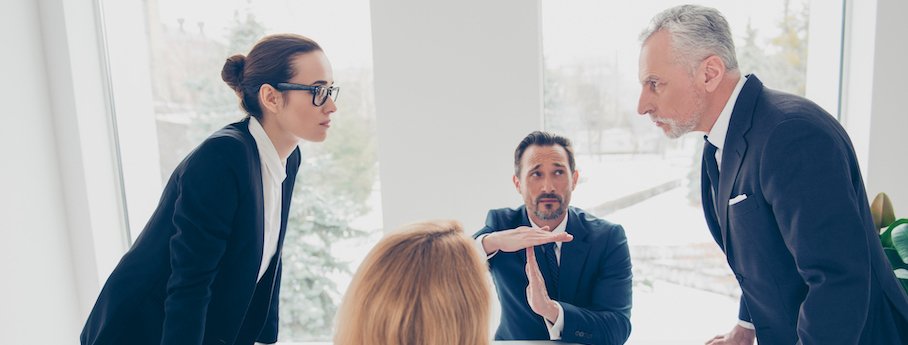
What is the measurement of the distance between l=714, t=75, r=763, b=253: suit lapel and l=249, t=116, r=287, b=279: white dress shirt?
136cm

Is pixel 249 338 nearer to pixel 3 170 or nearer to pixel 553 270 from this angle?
pixel 553 270

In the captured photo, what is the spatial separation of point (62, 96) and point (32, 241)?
781mm


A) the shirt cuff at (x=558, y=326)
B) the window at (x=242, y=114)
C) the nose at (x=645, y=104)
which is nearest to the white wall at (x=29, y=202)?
the window at (x=242, y=114)

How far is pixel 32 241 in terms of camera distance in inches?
117

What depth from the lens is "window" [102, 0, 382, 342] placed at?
328 cm

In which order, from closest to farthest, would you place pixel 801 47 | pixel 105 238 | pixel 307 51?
pixel 307 51 → pixel 801 47 → pixel 105 238

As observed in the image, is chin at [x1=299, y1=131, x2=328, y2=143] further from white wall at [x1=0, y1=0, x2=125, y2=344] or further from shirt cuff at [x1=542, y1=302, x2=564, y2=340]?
white wall at [x1=0, y1=0, x2=125, y2=344]

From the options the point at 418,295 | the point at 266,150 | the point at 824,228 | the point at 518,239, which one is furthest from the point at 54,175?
the point at 824,228

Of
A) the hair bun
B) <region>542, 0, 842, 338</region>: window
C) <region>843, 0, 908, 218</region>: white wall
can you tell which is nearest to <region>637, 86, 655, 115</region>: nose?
the hair bun

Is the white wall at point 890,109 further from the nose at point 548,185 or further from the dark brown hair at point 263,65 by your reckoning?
the dark brown hair at point 263,65

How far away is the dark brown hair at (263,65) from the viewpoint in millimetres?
1841

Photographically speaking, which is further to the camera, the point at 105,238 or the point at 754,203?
the point at 105,238

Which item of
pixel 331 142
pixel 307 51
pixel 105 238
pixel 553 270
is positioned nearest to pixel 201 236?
pixel 307 51

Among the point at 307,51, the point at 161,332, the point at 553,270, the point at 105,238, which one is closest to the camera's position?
the point at 161,332
